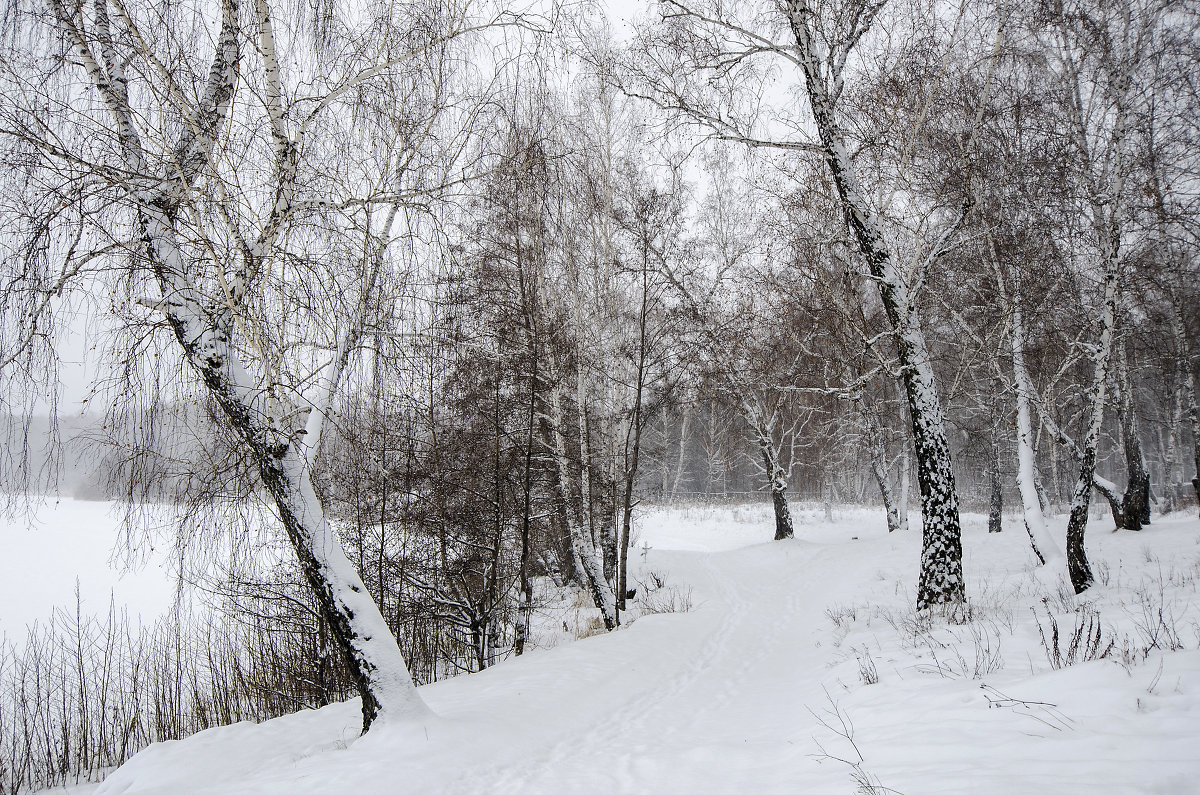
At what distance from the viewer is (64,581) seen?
14383mm

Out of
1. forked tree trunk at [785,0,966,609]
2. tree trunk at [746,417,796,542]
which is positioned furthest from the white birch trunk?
tree trunk at [746,417,796,542]

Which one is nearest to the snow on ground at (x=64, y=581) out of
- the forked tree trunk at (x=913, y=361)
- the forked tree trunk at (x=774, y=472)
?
the forked tree trunk at (x=913, y=361)

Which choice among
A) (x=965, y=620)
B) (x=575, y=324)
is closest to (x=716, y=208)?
(x=575, y=324)

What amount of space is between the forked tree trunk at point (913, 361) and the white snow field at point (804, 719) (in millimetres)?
642

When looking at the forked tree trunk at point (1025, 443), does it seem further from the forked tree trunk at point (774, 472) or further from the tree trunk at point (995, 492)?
the forked tree trunk at point (774, 472)

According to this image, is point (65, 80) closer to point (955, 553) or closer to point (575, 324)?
point (575, 324)

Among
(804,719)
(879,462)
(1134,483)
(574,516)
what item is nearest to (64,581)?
(574,516)

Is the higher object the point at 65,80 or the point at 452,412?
the point at 65,80

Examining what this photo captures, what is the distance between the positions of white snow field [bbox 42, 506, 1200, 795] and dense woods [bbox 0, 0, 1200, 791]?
89 centimetres

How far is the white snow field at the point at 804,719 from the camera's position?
2766 mm

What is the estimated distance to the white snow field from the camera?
277 centimetres

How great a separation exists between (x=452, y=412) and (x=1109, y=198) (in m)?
10.3

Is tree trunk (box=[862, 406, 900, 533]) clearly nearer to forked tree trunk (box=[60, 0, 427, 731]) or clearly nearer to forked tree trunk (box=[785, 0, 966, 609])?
forked tree trunk (box=[785, 0, 966, 609])

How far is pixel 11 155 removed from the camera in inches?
136
